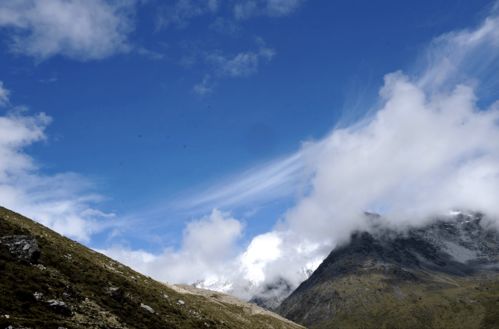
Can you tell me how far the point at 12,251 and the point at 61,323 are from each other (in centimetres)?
1367

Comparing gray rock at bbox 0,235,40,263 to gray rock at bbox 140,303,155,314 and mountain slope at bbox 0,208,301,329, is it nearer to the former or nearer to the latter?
mountain slope at bbox 0,208,301,329

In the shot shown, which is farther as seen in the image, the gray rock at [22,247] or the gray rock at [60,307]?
the gray rock at [22,247]

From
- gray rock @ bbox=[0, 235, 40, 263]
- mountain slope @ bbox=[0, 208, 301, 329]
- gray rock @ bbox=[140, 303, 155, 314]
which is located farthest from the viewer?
gray rock @ bbox=[140, 303, 155, 314]

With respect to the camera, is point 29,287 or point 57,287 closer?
point 29,287

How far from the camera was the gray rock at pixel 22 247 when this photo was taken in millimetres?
43156

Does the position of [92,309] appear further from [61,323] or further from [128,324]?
[61,323]

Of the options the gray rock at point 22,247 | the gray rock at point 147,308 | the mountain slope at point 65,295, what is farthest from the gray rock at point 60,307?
the gray rock at point 147,308

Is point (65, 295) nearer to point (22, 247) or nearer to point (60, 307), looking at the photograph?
point (60, 307)

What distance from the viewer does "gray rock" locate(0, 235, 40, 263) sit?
142 feet

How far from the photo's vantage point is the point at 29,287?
3762cm

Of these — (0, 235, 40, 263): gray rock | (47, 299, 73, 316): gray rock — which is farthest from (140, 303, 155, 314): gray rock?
(47, 299, 73, 316): gray rock

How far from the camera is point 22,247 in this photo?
43844mm

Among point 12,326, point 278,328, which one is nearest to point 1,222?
point 12,326

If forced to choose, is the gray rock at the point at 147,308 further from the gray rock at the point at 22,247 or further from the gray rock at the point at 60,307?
the gray rock at the point at 60,307
